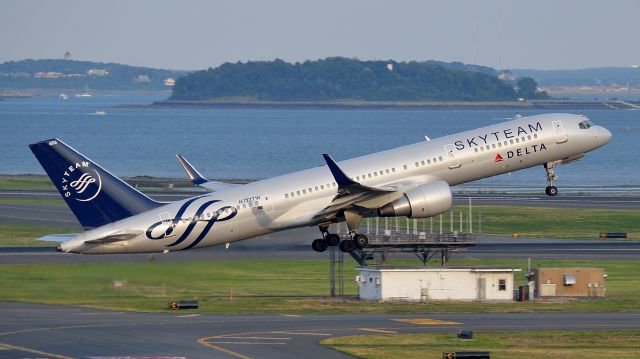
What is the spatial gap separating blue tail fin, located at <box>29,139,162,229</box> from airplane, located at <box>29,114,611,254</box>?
0.19ft

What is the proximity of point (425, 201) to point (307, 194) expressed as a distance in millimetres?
7246

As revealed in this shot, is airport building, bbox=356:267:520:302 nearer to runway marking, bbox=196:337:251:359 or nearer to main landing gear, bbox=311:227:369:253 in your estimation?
main landing gear, bbox=311:227:369:253

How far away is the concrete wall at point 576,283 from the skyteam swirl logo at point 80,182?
1329 inches

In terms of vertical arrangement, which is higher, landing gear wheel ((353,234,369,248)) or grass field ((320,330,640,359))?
landing gear wheel ((353,234,369,248))

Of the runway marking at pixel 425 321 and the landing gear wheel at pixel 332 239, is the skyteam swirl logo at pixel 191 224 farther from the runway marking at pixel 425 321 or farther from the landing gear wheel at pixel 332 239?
the runway marking at pixel 425 321

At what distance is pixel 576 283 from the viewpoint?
92875 mm

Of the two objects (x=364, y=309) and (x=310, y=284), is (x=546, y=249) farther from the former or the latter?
(x=364, y=309)

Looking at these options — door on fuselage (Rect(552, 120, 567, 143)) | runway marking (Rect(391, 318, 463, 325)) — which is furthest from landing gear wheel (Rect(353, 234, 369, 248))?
door on fuselage (Rect(552, 120, 567, 143))

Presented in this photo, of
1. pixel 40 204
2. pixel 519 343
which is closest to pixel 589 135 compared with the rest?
pixel 519 343

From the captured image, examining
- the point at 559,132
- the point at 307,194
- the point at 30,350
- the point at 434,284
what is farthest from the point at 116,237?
the point at 559,132

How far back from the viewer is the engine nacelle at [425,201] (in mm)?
78562

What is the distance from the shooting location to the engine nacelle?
258 ft

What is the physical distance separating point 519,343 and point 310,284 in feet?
98.9

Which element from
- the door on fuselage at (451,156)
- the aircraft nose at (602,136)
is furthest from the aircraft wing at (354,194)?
the aircraft nose at (602,136)
